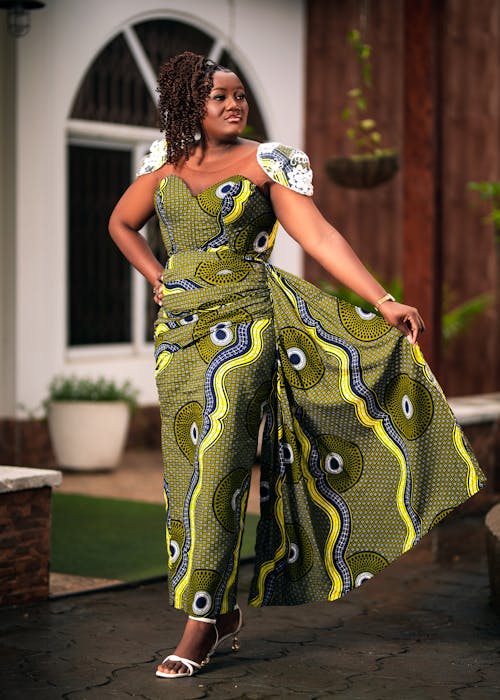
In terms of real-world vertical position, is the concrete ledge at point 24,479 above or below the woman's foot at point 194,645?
above

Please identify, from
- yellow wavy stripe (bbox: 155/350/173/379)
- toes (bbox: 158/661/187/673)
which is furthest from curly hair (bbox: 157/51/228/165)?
toes (bbox: 158/661/187/673)

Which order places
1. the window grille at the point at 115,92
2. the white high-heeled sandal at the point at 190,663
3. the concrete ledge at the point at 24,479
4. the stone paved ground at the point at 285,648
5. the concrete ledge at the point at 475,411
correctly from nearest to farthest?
the stone paved ground at the point at 285,648 → the white high-heeled sandal at the point at 190,663 → the concrete ledge at the point at 24,479 → the concrete ledge at the point at 475,411 → the window grille at the point at 115,92

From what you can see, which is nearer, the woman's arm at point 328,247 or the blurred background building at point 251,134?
the woman's arm at point 328,247

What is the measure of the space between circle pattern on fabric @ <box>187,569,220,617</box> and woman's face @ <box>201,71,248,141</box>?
137cm

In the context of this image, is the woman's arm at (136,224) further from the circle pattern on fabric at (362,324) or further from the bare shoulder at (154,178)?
the circle pattern on fabric at (362,324)

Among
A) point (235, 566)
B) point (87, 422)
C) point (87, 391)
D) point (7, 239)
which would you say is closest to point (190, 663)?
point (235, 566)

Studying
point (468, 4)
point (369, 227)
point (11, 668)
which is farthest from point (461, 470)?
point (468, 4)

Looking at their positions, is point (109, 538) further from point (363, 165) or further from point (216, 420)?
point (363, 165)

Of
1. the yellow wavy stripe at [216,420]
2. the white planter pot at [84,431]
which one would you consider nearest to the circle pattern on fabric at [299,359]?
the yellow wavy stripe at [216,420]

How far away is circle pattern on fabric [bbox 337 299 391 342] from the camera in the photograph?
14.5 feet

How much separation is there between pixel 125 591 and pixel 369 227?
6725 mm

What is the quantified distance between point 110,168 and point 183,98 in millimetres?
6077

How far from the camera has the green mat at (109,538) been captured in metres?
6.02

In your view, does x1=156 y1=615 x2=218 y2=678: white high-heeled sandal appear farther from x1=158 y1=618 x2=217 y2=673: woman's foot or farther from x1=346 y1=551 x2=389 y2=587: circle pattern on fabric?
x1=346 y1=551 x2=389 y2=587: circle pattern on fabric
